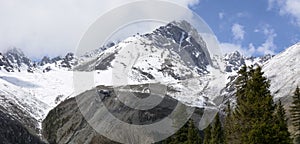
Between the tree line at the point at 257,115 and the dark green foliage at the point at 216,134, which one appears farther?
the dark green foliage at the point at 216,134

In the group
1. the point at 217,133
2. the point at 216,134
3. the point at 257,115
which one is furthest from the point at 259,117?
the point at 217,133

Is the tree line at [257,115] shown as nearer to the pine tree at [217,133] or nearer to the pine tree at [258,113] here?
the pine tree at [258,113]

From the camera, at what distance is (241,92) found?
49.0m

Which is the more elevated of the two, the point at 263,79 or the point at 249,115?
the point at 263,79

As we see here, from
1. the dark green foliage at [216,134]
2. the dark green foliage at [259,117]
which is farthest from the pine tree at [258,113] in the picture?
the dark green foliage at [216,134]

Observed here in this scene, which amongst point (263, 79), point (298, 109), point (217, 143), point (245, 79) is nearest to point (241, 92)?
point (245, 79)

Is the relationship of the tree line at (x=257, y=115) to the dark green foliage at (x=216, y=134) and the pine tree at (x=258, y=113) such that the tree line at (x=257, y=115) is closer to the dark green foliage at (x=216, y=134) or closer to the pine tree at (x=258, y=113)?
the pine tree at (x=258, y=113)

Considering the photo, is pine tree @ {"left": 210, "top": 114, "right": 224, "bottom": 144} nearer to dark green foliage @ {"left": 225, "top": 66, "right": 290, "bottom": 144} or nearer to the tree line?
the tree line

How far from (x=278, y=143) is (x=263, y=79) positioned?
633 centimetres

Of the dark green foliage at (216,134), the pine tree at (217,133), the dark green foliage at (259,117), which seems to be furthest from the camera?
the dark green foliage at (216,134)

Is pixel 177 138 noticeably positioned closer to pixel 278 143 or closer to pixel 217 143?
pixel 217 143

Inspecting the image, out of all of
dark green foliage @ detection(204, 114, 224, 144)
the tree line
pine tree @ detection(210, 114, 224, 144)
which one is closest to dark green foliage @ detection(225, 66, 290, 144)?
the tree line

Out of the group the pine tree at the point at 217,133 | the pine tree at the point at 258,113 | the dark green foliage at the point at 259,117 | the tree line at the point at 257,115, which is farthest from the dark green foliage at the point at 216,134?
the pine tree at the point at 258,113

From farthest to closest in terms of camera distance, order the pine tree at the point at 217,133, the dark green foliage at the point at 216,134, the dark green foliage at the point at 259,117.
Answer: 1. the dark green foliage at the point at 216,134
2. the pine tree at the point at 217,133
3. the dark green foliage at the point at 259,117
